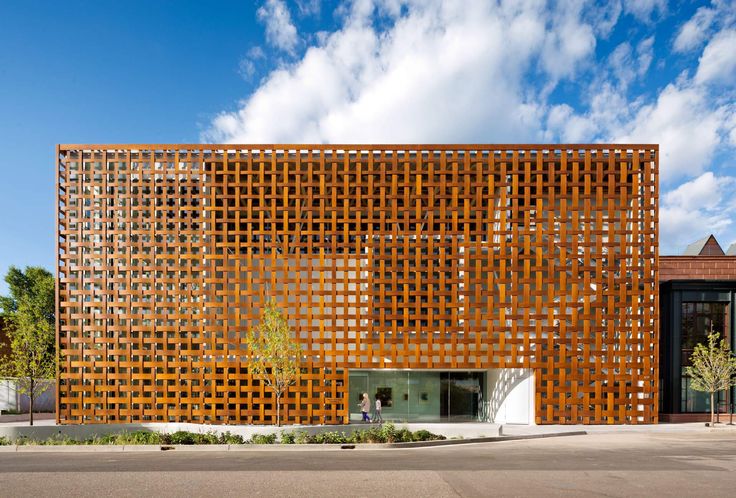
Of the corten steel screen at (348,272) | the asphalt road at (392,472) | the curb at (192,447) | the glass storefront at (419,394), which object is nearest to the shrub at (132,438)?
the curb at (192,447)

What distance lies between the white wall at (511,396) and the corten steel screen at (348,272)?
718mm

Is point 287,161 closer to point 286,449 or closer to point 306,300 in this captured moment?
point 306,300

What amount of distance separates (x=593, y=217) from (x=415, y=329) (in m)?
10.7

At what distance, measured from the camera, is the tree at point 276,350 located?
73.7 feet

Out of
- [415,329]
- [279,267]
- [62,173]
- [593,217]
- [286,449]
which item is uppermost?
[62,173]

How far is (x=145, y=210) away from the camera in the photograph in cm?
2606

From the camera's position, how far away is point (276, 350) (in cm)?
2255

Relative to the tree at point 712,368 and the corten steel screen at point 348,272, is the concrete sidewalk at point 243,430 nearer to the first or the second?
the corten steel screen at point 348,272

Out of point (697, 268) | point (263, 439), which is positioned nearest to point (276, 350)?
point (263, 439)

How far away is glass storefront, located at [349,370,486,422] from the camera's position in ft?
88.2

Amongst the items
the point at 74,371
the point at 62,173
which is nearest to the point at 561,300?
the point at 74,371

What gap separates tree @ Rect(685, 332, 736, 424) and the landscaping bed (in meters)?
15.6

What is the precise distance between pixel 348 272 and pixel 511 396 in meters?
10.5

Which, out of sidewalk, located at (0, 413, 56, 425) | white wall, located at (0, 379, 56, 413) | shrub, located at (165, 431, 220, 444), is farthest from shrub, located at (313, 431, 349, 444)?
white wall, located at (0, 379, 56, 413)
